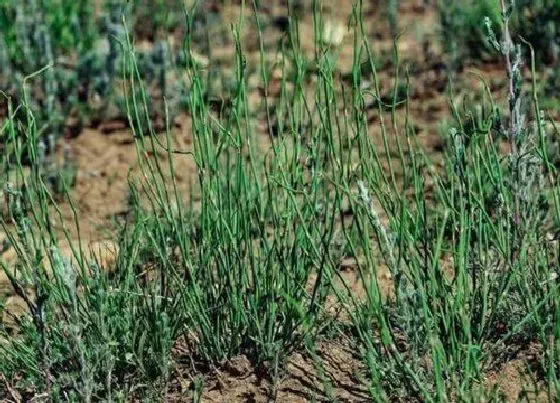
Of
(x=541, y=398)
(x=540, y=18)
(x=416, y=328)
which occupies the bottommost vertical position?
(x=541, y=398)

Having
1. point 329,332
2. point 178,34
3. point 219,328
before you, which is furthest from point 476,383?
point 178,34

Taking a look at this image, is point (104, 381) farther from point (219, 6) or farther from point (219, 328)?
point (219, 6)

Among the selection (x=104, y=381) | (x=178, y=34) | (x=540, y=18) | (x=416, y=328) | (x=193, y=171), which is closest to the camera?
(x=416, y=328)

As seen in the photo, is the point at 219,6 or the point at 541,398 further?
the point at 219,6

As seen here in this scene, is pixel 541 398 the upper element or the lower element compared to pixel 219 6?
lower

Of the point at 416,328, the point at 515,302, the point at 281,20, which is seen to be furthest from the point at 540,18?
the point at 416,328

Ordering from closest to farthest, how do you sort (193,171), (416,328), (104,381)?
1. (416,328)
2. (104,381)
3. (193,171)

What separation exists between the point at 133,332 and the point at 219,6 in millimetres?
3311

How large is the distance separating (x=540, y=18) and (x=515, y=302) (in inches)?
86.9

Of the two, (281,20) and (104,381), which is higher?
(281,20)

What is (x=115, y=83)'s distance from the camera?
4.84 meters

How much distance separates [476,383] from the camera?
2566 mm

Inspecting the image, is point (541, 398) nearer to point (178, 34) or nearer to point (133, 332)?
point (133, 332)

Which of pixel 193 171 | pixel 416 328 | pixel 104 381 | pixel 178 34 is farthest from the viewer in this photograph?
pixel 178 34
